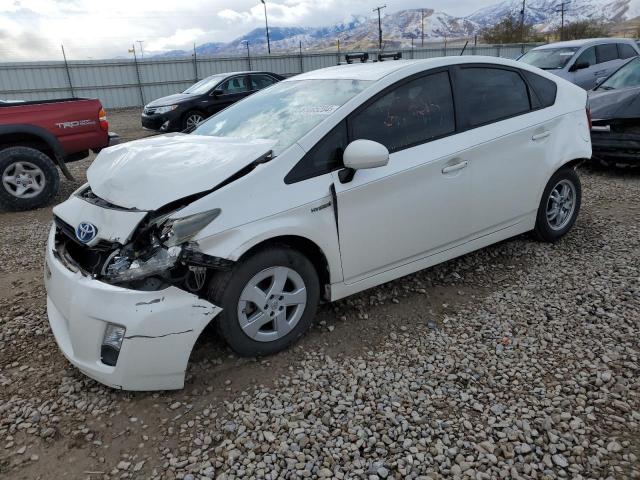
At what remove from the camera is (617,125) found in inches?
252

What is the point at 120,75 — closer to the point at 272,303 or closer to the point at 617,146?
the point at 617,146

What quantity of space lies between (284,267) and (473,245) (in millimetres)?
1632

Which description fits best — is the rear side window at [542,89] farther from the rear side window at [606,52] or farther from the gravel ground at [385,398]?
the rear side window at [606,52]

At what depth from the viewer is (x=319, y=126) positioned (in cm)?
303

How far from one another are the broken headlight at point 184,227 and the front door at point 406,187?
79 centimetres

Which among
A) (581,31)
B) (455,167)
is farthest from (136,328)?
(581,31)

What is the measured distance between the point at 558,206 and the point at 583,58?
28.1 ft

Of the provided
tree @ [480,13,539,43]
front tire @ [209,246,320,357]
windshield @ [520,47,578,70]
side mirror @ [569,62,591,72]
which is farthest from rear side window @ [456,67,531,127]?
tree @ [480,13,539,43]

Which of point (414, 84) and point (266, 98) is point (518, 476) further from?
point (266, 98)

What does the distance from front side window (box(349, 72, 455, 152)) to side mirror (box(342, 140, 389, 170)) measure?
0.67 ft

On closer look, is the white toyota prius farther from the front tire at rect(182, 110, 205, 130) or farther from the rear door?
the front tire at rect(182, 110, 205, 130)

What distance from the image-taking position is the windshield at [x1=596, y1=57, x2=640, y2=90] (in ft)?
23.8

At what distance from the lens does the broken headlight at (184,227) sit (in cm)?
258

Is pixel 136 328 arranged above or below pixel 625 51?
below
